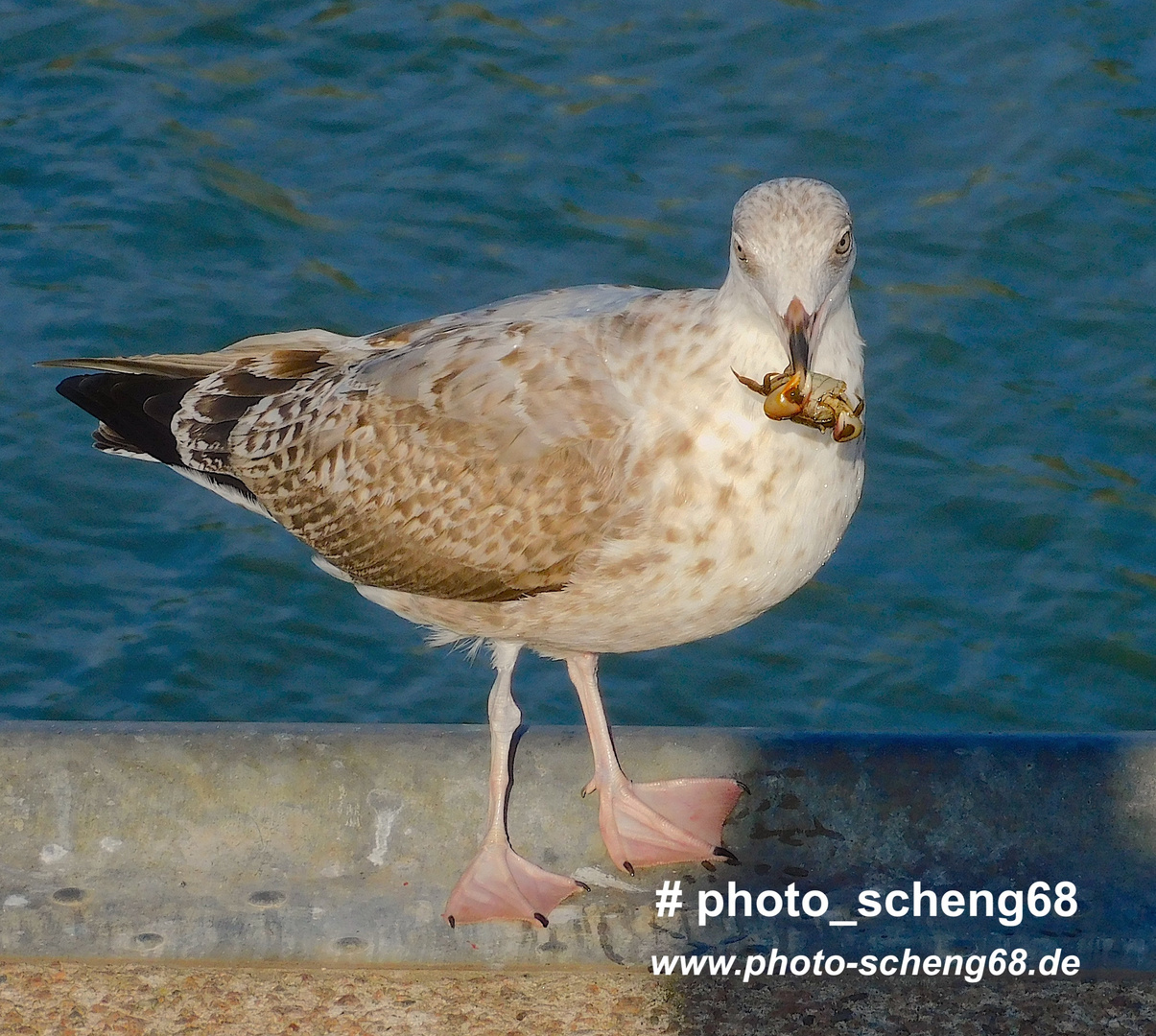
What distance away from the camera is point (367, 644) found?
911 cm

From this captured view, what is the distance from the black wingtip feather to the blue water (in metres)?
2.87

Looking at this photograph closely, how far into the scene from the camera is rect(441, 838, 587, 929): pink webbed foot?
15.5ft

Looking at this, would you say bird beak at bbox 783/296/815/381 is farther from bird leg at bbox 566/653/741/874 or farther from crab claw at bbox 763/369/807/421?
bird leg at bbox 566/653/741/874

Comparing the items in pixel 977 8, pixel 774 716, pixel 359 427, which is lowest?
pixel 774 716

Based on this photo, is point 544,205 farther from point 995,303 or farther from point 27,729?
point 27,729

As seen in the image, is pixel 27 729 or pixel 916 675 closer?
pixel 27 729

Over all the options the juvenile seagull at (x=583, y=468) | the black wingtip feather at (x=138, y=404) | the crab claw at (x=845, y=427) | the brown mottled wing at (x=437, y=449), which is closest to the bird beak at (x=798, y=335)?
the juvenile seagull at (x=583, y=468)

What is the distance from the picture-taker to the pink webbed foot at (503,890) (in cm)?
472

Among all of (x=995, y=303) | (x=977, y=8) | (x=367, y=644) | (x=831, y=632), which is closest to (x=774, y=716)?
(x=831, y=632)

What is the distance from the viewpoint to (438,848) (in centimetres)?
515

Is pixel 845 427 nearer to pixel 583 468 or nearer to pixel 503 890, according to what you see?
pixel 583 468

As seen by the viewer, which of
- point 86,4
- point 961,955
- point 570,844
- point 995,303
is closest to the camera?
point 961,955

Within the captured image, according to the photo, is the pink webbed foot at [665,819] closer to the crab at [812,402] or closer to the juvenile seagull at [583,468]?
the juvenile seagull at [583,468]

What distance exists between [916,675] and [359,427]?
4251mm
